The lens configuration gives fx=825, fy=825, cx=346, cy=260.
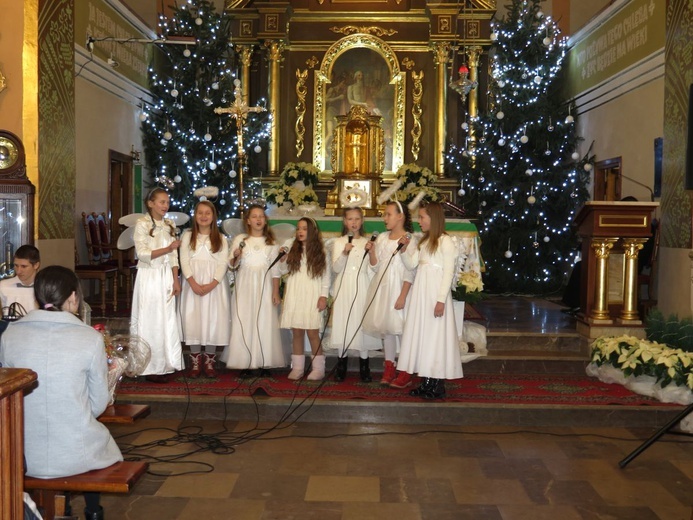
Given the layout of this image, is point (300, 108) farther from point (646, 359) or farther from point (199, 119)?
point (646, 359)

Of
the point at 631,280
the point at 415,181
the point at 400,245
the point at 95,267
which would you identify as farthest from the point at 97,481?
the point at 415,181

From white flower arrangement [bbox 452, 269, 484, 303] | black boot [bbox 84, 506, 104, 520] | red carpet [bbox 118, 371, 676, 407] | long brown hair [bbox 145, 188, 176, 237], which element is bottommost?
black boot [bbox 84, 506, 104, 520]

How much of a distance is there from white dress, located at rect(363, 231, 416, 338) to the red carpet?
52cm

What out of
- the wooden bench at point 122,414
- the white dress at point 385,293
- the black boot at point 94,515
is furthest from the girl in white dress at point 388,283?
the black boot at point 94,515

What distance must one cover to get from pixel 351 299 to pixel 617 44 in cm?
688

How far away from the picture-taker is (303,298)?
691 centimetres

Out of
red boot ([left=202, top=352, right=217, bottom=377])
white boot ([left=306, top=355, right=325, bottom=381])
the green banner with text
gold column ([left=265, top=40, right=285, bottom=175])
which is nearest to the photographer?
white boot ([left=306, top=355, right=325, bottom=381])

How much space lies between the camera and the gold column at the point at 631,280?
786 cm

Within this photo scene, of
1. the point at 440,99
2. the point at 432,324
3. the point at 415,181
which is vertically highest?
the point at 440,99

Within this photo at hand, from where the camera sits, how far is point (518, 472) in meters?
5.11

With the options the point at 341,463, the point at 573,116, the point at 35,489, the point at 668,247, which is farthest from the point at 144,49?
the point at 35,489

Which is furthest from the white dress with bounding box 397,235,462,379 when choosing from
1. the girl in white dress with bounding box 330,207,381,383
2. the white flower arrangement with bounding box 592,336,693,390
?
the white flower arrangement with bounding box 592,336,693,390

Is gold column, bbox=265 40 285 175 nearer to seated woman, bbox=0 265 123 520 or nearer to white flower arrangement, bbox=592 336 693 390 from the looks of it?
white flower arrangement, bbox=592 336 693 390

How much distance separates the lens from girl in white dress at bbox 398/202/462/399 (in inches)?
250
